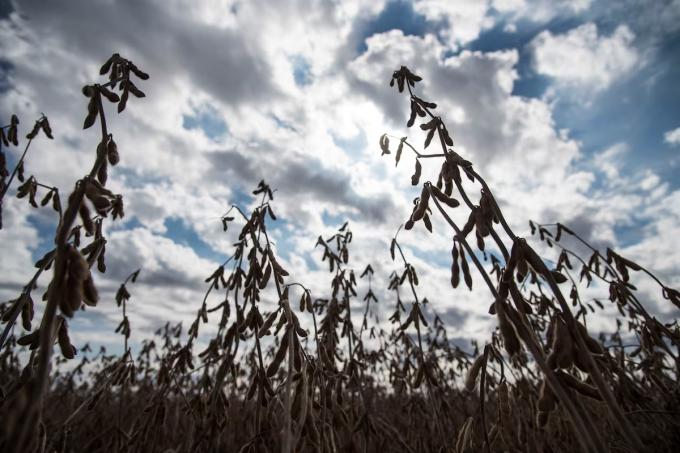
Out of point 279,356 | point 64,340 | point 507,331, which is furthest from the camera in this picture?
point 279,356

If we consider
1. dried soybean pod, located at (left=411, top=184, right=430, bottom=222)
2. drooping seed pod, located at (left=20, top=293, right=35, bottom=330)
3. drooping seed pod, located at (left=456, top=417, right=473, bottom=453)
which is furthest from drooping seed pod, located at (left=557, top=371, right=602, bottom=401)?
drooping seed pod, located at (left=20, top=293, right=35, bottom=330)

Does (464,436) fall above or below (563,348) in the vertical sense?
below

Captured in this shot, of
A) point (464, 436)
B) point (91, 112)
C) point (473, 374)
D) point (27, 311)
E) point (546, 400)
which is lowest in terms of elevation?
point (464, 436)

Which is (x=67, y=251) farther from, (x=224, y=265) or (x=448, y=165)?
(x=224, y=265)

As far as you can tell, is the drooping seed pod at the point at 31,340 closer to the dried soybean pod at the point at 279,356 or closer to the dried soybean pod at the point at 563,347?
the dried soybean pod at the point at 279,356

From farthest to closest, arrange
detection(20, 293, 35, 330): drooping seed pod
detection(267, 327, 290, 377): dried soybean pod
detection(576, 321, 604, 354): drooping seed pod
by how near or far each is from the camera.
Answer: detection(20, 293, 35, 330): drooping seed pod
detection(267, 327, 290, 377): dried soybean pod
detection(576, 321, 604, 354): drooping seed pod

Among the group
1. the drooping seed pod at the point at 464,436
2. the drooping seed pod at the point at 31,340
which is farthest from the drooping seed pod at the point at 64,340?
the drooping seed pod at the point at 464,436

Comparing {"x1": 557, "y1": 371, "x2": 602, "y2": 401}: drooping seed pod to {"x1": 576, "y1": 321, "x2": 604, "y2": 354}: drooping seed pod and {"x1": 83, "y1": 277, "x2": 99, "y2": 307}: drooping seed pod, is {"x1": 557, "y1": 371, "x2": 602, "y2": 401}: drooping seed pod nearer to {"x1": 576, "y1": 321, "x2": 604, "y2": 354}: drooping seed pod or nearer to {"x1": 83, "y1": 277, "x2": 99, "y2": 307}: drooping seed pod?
{"x1": 576, "y1": 321, "x2": 604, "y2": 354}: drooping seed pod

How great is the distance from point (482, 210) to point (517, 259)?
0.27 meters

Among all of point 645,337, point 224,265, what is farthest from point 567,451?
point 224,265

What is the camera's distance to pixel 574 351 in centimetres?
108

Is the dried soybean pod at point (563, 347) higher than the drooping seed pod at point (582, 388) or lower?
higher

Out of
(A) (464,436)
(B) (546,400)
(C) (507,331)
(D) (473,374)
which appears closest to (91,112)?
(C) (507,331)

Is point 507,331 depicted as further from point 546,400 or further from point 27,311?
point 27,311
